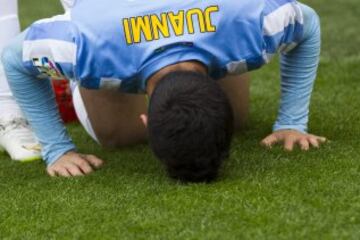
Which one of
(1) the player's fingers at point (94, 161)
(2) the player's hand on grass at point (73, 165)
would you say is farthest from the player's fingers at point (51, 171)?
(1) the player's fingers at point (94, 161)

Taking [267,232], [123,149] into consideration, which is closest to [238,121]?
[123,149]

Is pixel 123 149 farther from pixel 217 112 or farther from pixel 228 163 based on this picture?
pixel 217 112

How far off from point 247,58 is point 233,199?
40 cm

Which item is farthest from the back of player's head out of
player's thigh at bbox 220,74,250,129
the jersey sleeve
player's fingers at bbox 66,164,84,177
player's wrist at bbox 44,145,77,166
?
player's thigh at bbox 220,74,250,129

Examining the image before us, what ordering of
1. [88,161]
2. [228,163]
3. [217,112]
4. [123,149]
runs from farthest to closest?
[123,149], [88,161], [228,163], [217,112]

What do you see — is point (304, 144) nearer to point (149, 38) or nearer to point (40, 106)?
point (149, 38)

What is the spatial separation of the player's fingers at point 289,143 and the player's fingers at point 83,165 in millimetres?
563

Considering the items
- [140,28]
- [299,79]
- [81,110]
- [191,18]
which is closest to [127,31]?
[140,28]

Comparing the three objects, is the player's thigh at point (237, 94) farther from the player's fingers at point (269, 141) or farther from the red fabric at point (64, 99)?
the red fabric at point (64, 99)

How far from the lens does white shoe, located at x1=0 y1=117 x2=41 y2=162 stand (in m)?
2.86

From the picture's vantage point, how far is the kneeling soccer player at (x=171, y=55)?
2.07 meters

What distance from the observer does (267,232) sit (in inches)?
73.5

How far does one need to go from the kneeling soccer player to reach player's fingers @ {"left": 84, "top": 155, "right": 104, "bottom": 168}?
2.2 inches

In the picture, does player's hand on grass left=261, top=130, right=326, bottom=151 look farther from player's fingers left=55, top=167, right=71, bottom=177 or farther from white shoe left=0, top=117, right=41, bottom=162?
white shoe left=0, top=117, right=41, bottom=162
